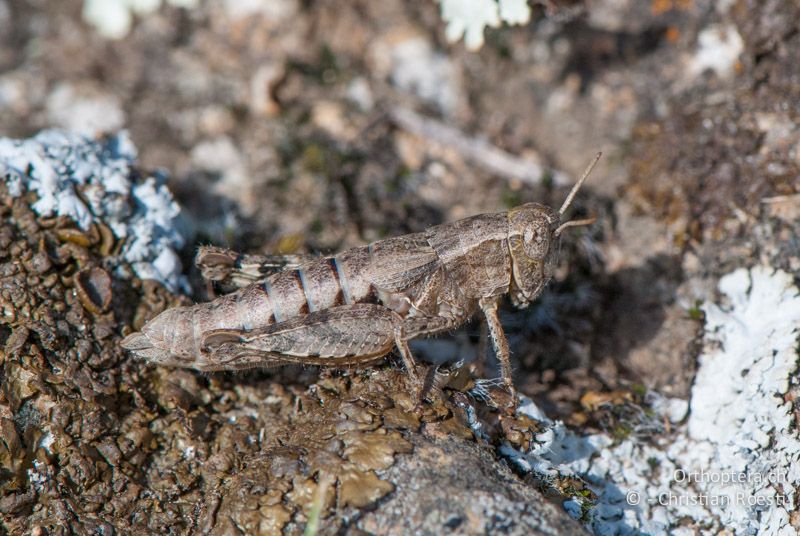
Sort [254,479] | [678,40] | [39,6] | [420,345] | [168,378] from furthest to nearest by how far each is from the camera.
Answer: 1. [39,6]
2. [678,40]
3. [420,345]
4. [168,378]
5. [254,479]

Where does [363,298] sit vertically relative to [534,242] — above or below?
below

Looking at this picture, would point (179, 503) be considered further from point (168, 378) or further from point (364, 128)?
point (364, 128)

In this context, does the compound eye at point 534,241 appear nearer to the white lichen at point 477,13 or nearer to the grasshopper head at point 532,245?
the grasshopper head at point 532,245

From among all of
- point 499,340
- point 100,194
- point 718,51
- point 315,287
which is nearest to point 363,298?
point 315,287

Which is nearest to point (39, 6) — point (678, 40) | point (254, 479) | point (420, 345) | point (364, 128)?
point (364, 128)

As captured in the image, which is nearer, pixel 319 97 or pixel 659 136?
pixel 659 136

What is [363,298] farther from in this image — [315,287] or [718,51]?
[718,51]

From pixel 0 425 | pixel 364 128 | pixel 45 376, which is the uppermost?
pixel 364 128

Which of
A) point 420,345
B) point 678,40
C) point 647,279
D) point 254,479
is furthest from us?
point 678,40

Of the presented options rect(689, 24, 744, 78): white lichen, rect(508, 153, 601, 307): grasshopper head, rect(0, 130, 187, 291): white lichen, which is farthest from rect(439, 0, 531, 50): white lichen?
rect(0, 130, 187, 291): white lichen
